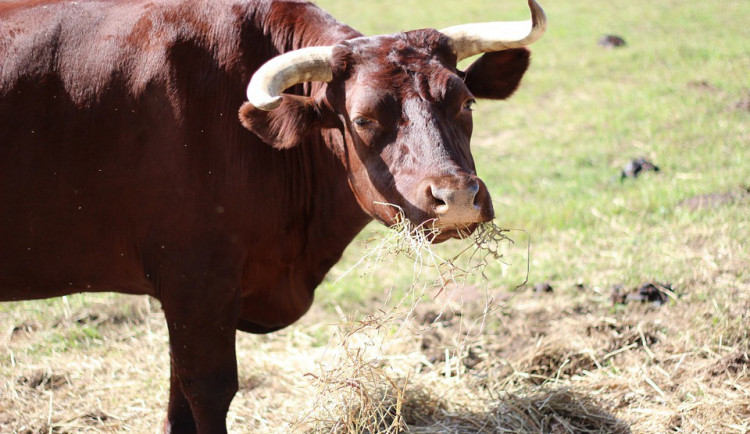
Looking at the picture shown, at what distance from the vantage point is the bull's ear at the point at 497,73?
4469mm

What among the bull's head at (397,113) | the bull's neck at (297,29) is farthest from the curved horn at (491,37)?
the bull's neck at (297,29)

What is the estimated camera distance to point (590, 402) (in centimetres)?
493

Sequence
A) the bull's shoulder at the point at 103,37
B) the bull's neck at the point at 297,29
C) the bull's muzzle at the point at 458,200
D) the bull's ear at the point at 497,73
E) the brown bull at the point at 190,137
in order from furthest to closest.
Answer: the bull's ear at the point at 497,73, the bull's neck at the point at 297,29, the bull's shoulder at the point at 103,37, the brown bull at the point at 190,137, the bull's muzzle at the point at 458,200

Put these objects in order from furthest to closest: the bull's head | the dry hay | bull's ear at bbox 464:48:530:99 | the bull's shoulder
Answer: the dry hay < bull's ear at bbox 464:48:530:99 < the bull's shoulder < the bull's head

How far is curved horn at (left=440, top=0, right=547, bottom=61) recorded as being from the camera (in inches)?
164

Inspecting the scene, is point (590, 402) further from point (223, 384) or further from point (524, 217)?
point (524, 217)

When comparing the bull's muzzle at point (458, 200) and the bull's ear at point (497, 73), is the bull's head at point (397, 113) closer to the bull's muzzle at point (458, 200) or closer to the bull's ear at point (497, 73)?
the bull's muzzle at point (458, 200)

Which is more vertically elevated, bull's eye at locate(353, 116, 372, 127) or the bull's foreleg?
bull's eye at locate(353, 116, 372, 127)

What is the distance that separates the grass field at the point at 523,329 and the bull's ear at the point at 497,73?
84cm

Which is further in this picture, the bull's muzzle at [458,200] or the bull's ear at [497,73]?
the bull's ear at [497,73]

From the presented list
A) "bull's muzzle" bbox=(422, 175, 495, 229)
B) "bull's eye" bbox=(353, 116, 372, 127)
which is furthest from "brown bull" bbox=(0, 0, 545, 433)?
"bull's muzzle" bbox=(422, 175, 495, 229)

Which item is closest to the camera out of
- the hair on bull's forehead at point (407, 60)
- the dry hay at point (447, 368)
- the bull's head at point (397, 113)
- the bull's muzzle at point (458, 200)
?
the bull's muzzle at point (458, 200)

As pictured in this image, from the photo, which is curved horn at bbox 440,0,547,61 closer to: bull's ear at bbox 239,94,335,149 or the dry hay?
bull's ear at bbox 239,94,335,149

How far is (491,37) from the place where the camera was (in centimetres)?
424
